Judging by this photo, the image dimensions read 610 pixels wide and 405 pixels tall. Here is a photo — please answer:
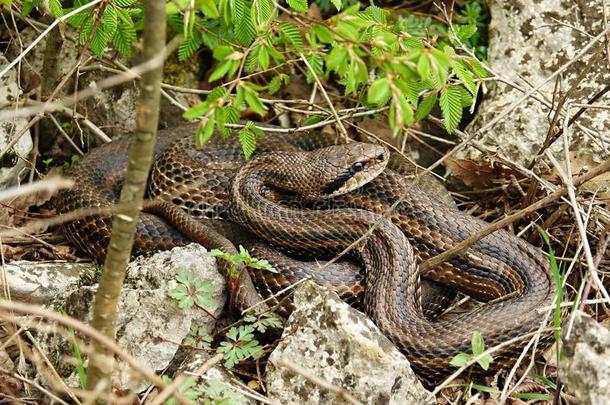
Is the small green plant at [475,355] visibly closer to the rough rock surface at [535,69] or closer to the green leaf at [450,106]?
the green leaf at [450,106]

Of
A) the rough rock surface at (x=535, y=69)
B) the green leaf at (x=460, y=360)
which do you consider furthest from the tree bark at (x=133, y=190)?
the rough rock surface at (x=535, y=69)

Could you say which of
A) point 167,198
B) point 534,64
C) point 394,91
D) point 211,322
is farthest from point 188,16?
point 534,64

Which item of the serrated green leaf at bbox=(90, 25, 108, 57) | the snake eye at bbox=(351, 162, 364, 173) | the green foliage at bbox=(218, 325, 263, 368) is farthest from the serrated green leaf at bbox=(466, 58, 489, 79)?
the serrated green leaf at bbox=(90, 25, 108, 57)

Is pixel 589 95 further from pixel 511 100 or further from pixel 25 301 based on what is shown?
pixel 25 301

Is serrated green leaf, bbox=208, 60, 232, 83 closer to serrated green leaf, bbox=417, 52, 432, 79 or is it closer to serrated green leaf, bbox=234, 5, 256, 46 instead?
serrated green leaf, bbox=417, 52, 432, 79

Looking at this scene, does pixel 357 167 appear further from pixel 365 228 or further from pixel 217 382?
pixel 217 382
